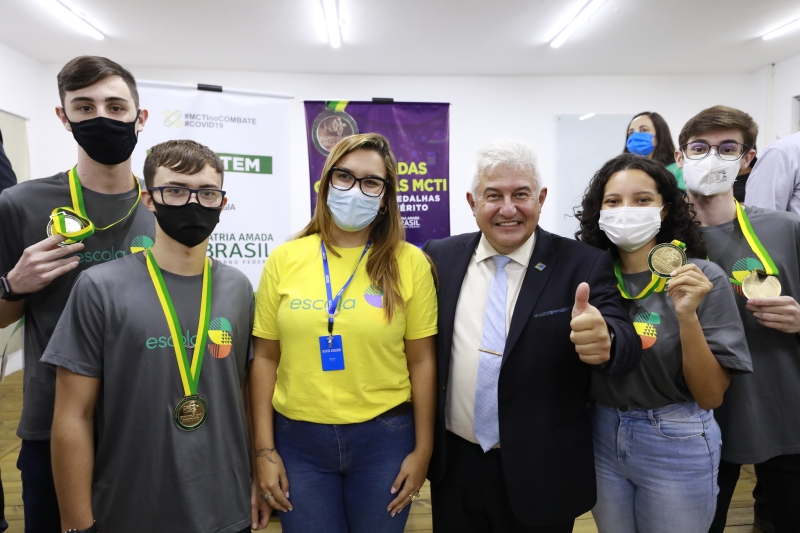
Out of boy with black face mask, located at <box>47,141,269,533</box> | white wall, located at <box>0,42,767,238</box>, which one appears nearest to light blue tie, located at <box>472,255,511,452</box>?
boy with black face mask, located at <box>47,141,269,533</box>

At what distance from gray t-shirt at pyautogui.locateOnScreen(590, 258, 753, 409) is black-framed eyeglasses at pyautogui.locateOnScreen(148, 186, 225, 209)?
60.1 inches

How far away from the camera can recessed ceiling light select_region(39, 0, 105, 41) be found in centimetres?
478

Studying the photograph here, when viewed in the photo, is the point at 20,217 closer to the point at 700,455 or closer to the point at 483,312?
the point at 483,312

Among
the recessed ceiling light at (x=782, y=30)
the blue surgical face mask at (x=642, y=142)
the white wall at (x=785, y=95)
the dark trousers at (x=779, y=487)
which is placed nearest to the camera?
the dark trousers at (x=779, y=487)

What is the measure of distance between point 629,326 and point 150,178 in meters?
1.69

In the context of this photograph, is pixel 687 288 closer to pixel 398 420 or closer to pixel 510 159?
pixel 510 159

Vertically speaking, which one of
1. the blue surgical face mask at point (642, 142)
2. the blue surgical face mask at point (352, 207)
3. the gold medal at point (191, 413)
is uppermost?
the blue surgical face mask at point (642, 142)

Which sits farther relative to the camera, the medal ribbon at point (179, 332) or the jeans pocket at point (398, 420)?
the jeans pocket at point (398, 420)

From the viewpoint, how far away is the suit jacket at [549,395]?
145 centimetres

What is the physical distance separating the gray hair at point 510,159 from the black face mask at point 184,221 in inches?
39.1

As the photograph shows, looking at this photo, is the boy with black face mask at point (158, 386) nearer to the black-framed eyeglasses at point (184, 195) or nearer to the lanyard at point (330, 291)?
the black-framed eyeglasses at point (184, 195)

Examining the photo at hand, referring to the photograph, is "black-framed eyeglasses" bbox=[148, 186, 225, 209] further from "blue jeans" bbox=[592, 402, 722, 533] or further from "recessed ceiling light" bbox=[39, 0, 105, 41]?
"recessed ceiling light" bbox=[39, 0, 105, 41]

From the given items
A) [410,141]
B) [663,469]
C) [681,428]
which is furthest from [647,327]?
[410,141]

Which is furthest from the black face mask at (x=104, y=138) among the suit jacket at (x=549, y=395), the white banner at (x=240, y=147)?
the white banner at (x=240, y=147)
